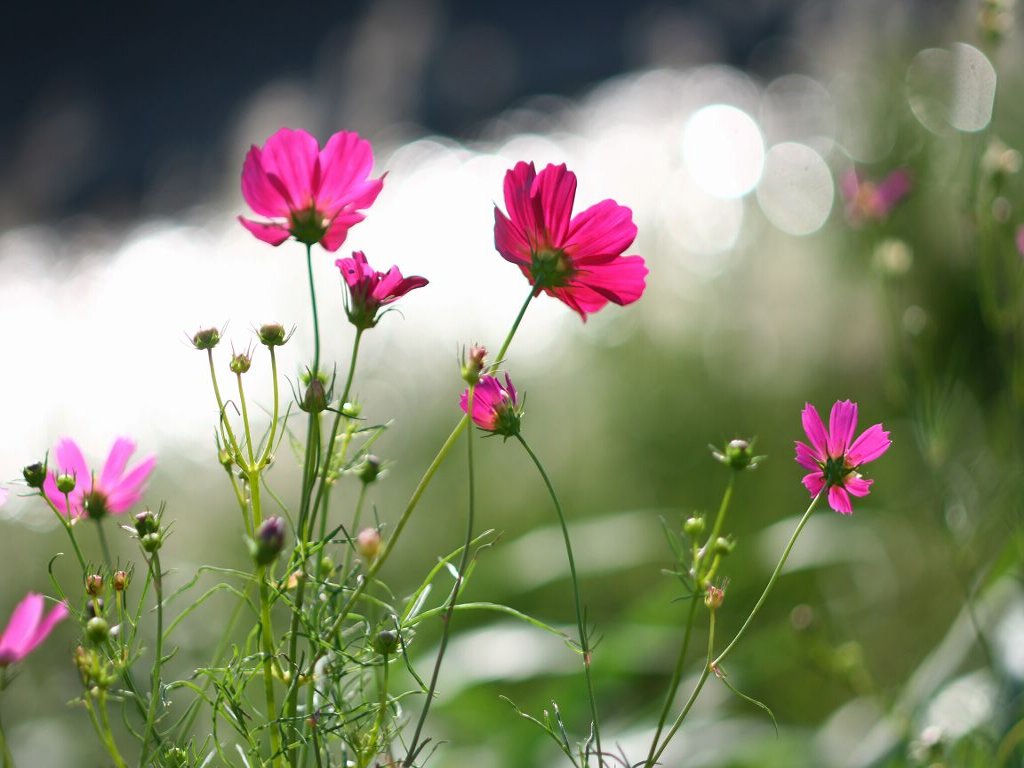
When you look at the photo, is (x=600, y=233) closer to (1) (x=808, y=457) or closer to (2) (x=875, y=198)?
(1) (x=808, y=457)

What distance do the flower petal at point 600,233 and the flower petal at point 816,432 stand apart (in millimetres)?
68

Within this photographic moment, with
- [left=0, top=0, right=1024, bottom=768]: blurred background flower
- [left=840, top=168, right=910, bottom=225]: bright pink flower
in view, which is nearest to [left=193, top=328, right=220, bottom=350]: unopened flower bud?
[left=0, top=0, right=1024, bottom=768]: blurred background flower

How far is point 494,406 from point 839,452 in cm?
10

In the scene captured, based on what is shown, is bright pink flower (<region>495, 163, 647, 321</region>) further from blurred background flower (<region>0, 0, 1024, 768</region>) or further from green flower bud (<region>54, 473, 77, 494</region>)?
blurred background flower (<region>0, 0, 1024, 768</region>)

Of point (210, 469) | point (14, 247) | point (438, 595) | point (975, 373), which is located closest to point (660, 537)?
point (438, 595)

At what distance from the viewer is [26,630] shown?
10.0 inches

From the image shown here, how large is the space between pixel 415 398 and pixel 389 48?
480 mm

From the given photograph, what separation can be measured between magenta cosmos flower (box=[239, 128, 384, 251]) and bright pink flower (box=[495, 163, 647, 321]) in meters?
0.04

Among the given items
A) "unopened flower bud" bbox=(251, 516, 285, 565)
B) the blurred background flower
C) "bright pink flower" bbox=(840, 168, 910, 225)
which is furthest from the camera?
the blurred background flower

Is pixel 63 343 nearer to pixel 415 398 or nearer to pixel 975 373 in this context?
pixel 415 398

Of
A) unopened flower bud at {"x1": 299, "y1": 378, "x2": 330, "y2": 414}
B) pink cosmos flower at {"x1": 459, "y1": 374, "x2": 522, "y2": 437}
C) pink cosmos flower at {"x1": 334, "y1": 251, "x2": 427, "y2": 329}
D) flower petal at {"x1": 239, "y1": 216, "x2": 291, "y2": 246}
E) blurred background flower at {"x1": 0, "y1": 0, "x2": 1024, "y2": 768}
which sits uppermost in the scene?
flower petal at {"x1": 239, "y1": 216, "x2": 291, "y2": 246}

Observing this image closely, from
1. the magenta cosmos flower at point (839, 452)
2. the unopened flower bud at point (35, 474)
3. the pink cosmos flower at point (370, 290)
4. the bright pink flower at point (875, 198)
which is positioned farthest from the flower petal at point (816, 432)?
the bright pink flower at point (875, 198)

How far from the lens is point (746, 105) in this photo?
1.91 meters

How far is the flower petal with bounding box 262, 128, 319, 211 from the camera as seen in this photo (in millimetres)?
300
